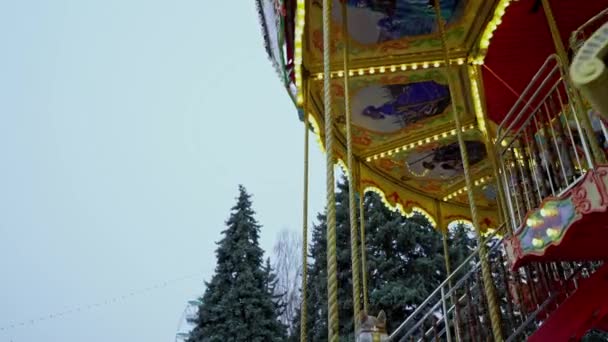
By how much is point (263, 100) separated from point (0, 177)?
95.2m

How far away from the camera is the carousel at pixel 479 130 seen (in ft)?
10.1

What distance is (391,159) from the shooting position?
8.37 metres

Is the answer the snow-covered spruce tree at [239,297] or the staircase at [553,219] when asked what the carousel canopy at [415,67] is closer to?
the staircase at [553,219]

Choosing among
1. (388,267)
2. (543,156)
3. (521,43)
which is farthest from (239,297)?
(543,156)

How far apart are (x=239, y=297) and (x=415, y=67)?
33.6 ft

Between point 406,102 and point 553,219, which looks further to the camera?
point 406,102

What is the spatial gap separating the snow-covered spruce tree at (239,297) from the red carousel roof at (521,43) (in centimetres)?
954

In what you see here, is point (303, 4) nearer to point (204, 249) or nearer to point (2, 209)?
point (204, 249)

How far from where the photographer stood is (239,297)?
47.1ft

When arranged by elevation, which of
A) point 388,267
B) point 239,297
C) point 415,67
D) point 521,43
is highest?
point 388,267

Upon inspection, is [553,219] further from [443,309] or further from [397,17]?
[397,17]

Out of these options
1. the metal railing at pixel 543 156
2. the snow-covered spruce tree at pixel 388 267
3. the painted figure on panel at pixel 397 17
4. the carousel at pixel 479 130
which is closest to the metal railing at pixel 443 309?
the carousel at pixel 479 130

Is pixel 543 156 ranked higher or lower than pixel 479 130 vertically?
lower

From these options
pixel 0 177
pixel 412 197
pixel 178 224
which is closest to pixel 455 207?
pixel 412 197
